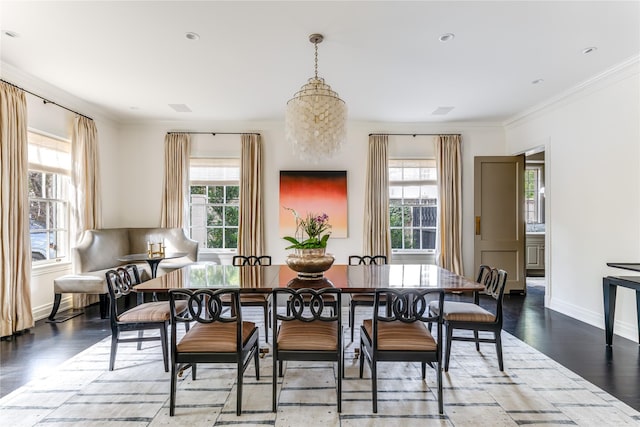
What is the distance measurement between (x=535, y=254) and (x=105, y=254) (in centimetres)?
807

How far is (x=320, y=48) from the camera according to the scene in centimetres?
299

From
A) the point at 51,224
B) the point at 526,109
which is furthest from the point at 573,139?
the point at 51,224

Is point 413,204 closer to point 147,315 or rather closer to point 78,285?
point 147,315

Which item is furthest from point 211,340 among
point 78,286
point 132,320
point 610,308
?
point 610,308

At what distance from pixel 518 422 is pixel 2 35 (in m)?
4.90

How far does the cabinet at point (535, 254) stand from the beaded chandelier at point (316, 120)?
6063 millimetres

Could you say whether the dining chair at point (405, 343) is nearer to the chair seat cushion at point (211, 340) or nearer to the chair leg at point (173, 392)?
the chair seat cushion at point (211, 340)

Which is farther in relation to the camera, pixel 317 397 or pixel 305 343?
pixel 317 397

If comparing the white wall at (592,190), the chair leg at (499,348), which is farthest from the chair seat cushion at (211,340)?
the white wall at (592,190)

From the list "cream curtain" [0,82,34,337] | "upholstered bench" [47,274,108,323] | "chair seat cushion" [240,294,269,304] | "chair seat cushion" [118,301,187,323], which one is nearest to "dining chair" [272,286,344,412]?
"chair seat cushion" [240,294,269,304]

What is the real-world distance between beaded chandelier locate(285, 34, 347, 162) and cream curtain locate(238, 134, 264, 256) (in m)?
2.48

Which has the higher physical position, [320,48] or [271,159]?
[320,48]

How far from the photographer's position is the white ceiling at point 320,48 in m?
2.43

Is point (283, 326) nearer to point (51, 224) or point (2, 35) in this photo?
point (2, 35)
